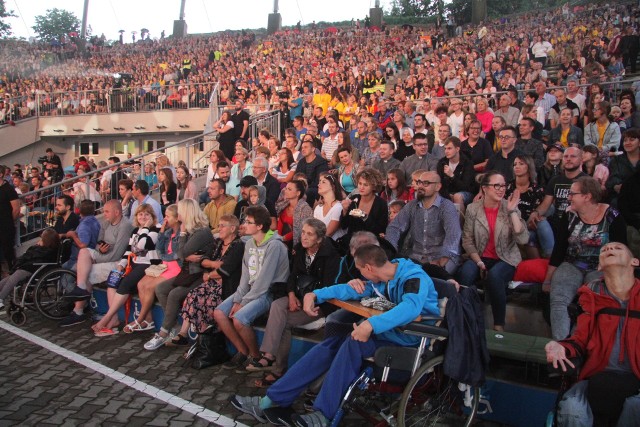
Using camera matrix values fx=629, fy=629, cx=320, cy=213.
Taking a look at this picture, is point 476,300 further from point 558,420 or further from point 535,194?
point 535,194

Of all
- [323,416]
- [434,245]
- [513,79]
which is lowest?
[323,416]

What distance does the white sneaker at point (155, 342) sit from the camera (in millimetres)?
6535

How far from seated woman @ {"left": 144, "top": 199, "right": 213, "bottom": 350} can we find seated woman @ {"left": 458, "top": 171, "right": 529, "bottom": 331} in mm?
2799

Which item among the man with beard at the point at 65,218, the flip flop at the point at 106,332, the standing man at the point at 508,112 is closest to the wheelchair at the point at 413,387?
the flip flop at the point at 106,332

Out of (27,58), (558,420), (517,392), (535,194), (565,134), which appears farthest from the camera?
(27,58)

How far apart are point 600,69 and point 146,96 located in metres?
16.0

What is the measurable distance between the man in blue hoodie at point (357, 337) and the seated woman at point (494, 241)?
4.61ft

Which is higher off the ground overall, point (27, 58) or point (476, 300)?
point (27, 58)

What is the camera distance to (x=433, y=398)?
169 inches

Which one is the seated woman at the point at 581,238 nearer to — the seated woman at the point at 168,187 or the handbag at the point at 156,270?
the handbag at the point at 156,270

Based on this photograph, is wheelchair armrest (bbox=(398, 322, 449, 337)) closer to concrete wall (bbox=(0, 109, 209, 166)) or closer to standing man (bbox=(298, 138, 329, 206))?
standing man (bbox=(298, 138, 329, 206))

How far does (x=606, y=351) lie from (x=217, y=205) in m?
5.29

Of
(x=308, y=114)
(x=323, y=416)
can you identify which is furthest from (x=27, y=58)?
(x=323, y=416)

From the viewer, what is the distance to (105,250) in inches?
311
